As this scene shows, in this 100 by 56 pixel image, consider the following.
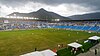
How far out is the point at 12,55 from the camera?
24.9m

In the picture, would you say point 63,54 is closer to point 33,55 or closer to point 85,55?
point 85,55

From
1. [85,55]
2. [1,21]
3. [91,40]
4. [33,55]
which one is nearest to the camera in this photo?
[33,55]

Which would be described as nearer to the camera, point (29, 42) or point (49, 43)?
point (49, 43)

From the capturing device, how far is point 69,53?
25516mm

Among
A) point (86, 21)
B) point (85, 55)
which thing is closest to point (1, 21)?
point (86, 21)

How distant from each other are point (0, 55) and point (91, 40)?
23051 mm

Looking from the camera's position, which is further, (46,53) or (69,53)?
(69,53)

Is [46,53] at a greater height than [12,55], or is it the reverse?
[46,53]

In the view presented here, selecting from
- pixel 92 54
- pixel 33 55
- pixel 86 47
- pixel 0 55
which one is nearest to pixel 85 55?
pixel 92 54

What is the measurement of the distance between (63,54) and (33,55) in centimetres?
862

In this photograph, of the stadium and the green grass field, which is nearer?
the stadium

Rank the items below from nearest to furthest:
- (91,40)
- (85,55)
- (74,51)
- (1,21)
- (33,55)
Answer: (33,55) < (85,55) < (74,51) < (91,40) < (1,21)

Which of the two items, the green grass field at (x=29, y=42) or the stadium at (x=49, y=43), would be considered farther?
the green grass field at (x=29, y=42)

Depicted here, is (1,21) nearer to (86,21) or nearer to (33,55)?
(86,21)
